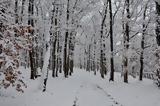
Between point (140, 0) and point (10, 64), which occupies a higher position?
point (140, 0)

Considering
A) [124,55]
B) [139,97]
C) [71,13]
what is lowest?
[139,97]

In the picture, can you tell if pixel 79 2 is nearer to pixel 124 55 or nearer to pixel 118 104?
pixel 124 55

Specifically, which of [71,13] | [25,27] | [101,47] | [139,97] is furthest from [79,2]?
[25,27]

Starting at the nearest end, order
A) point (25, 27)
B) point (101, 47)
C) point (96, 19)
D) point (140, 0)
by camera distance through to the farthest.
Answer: point (25, 27) → point (140, 0) → point (101, 47) → point (96, 19)

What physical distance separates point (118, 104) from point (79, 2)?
23.6m

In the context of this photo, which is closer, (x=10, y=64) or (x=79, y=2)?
(x=10, y=64)

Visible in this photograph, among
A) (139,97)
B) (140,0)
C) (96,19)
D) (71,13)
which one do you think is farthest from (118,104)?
(96,19)

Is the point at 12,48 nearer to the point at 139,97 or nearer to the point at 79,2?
the point at 139,97

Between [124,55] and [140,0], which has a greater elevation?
[140,0]

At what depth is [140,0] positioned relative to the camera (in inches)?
1325

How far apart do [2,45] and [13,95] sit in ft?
26.0

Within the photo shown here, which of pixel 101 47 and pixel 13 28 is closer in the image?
pixel 13 28

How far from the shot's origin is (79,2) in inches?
1523

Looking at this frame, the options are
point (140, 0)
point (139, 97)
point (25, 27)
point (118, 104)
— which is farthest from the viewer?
point (140, 0)
